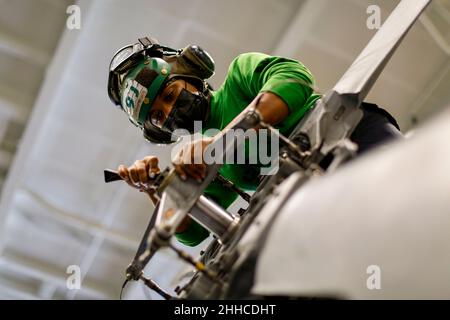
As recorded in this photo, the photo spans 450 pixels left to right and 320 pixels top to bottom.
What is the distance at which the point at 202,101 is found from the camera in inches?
75.2

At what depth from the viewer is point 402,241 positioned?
73 cm

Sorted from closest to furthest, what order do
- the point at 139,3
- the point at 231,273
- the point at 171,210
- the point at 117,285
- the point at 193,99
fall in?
1. the point at 231,273
2. the point at 171,210
3. the point at 193,99
4. the point at 139,3
5. the point at 117,285

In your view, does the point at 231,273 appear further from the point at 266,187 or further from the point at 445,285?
the point at 445,285

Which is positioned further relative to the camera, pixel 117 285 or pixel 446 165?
pixel 117 285

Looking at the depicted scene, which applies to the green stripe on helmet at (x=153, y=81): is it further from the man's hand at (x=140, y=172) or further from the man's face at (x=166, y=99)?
the man's hand at (x=140, y=172)

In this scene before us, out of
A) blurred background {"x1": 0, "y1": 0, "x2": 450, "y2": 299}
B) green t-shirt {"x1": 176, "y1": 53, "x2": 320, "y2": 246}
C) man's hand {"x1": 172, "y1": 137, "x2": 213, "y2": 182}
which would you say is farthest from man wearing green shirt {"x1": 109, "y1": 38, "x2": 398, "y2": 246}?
blurred background {"x1": 0, "y1": 0, "x2": 450, "y2": 299}

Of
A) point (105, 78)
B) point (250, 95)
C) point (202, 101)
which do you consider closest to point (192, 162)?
point (250, 95)

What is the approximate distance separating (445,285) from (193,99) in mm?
1268

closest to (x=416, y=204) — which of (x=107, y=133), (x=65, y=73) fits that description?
(x=65, y=73)

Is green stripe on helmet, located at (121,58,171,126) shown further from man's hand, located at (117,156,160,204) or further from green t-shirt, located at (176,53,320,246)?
man's hand, located at (117,156,160,204)

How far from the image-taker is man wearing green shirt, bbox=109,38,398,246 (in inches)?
60.7

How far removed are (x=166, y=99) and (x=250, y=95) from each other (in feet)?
1.03

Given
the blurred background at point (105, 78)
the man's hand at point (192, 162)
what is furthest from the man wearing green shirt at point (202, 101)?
the blurred background at point (105, 78)

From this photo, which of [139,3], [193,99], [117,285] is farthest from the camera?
[117,285]
